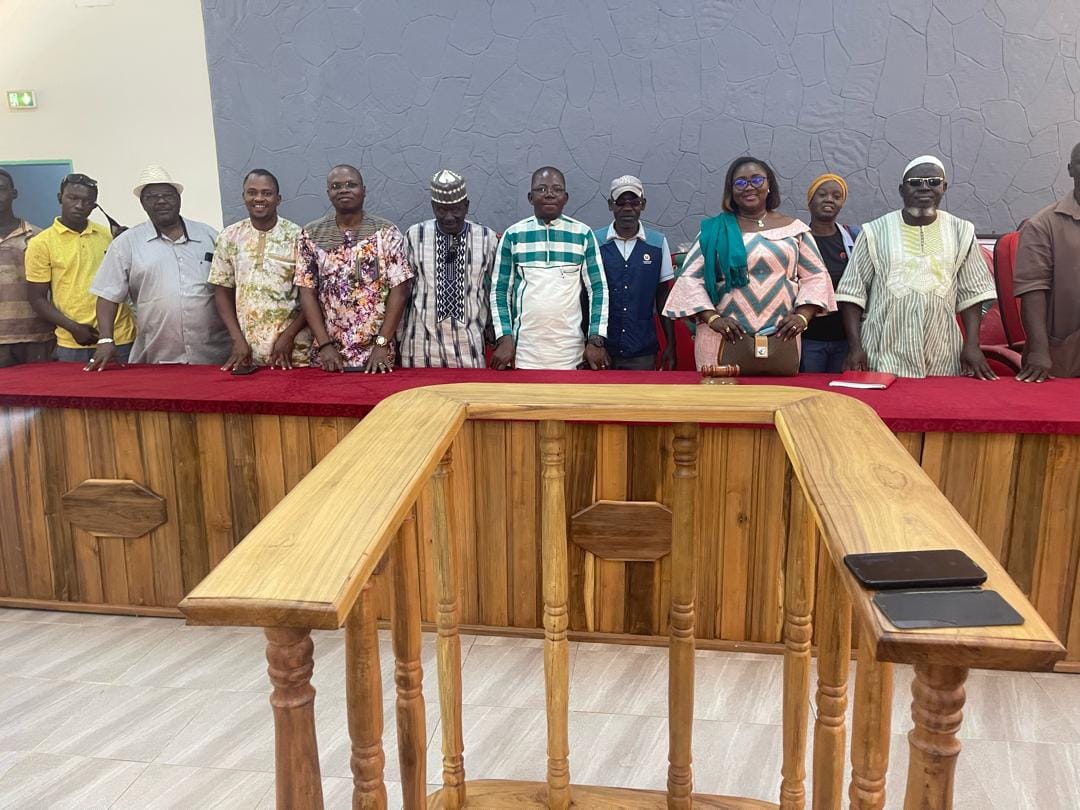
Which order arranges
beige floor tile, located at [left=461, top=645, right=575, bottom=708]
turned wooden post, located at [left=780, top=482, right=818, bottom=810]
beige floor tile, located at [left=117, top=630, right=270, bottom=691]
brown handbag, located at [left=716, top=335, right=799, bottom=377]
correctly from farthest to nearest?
brown handbag, located at [left=716, top=335, right=799, bottom=377] < beige floor tile, located at [left=117, top=630, right=270, bottom=691] < beige floor tile, located at [left=461, top=645, right=575, bottom=708] < turned wooden post, located at [left=780, top=482, right=818, bottom=810]

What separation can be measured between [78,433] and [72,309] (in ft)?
4.55

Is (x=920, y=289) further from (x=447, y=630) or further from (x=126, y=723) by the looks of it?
(x=126, y=723)

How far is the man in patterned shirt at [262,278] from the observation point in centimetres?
388

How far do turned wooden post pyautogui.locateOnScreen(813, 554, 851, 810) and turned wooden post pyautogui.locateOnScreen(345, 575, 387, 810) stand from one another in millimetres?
613

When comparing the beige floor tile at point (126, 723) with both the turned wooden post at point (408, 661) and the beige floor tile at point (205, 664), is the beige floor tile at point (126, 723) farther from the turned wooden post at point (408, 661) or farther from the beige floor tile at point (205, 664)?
the turned wooden post at point (408, 661)

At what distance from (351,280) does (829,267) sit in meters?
2.14

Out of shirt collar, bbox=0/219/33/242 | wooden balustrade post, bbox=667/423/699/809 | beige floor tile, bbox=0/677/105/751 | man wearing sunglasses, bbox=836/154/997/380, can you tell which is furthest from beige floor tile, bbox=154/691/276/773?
shirt collar, bbox=0/219/33/242

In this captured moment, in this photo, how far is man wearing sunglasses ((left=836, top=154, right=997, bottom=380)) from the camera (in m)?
3.48

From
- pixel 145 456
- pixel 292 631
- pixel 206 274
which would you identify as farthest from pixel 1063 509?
pixel 206 274

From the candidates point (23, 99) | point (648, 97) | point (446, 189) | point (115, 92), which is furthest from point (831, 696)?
point (23, 99)

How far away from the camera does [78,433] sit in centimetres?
314

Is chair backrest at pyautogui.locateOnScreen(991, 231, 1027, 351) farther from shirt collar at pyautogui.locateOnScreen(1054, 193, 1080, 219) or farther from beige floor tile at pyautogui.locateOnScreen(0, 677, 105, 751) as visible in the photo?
beige floor tile at pyautogui.locateOnScreen(0, 677, 105, 751)

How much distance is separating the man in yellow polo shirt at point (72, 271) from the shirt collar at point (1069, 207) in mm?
4091

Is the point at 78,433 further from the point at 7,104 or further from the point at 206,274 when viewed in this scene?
the point at 7,104
